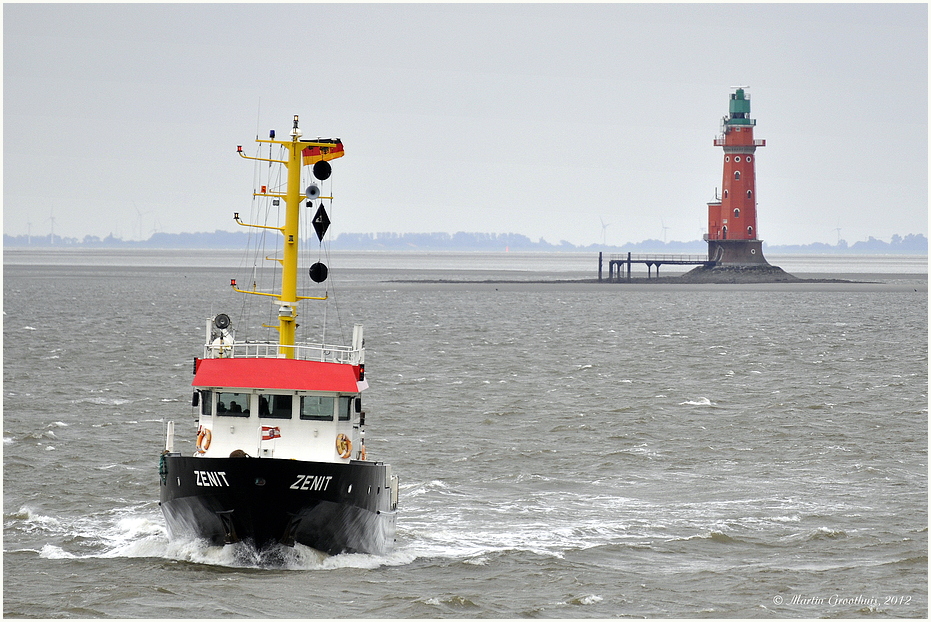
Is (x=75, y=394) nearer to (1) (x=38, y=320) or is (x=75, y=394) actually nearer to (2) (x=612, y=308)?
(1) (x=38, y=320)

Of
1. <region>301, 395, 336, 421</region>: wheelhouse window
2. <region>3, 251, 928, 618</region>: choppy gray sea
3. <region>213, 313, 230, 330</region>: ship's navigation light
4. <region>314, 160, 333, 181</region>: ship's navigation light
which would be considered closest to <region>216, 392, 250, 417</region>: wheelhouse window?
<region>301, 395, 336, 421</region>: wheelhouse window

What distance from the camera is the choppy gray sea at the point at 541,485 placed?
2561cm

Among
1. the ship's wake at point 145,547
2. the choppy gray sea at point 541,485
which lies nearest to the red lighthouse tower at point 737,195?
the choppy gray sea at point 541,485

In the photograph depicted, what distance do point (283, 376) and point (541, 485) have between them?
12.4 meters

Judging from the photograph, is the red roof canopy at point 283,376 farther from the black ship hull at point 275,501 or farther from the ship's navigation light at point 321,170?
the ship's navigation light at point 321,170

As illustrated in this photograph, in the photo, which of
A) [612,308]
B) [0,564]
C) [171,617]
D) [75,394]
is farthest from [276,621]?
[612,308]

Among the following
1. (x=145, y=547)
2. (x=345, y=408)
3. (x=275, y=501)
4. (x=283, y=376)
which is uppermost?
(x=283, y=376)

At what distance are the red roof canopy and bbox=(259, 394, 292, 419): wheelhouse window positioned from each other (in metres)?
0.39

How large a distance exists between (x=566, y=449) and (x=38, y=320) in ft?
226

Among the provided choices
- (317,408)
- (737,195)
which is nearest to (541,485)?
(317,408)

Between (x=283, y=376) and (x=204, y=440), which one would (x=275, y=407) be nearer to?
(x=283, y=376)

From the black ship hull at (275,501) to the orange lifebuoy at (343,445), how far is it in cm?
38

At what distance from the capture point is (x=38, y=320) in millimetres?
100188

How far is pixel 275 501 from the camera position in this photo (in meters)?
25.7
